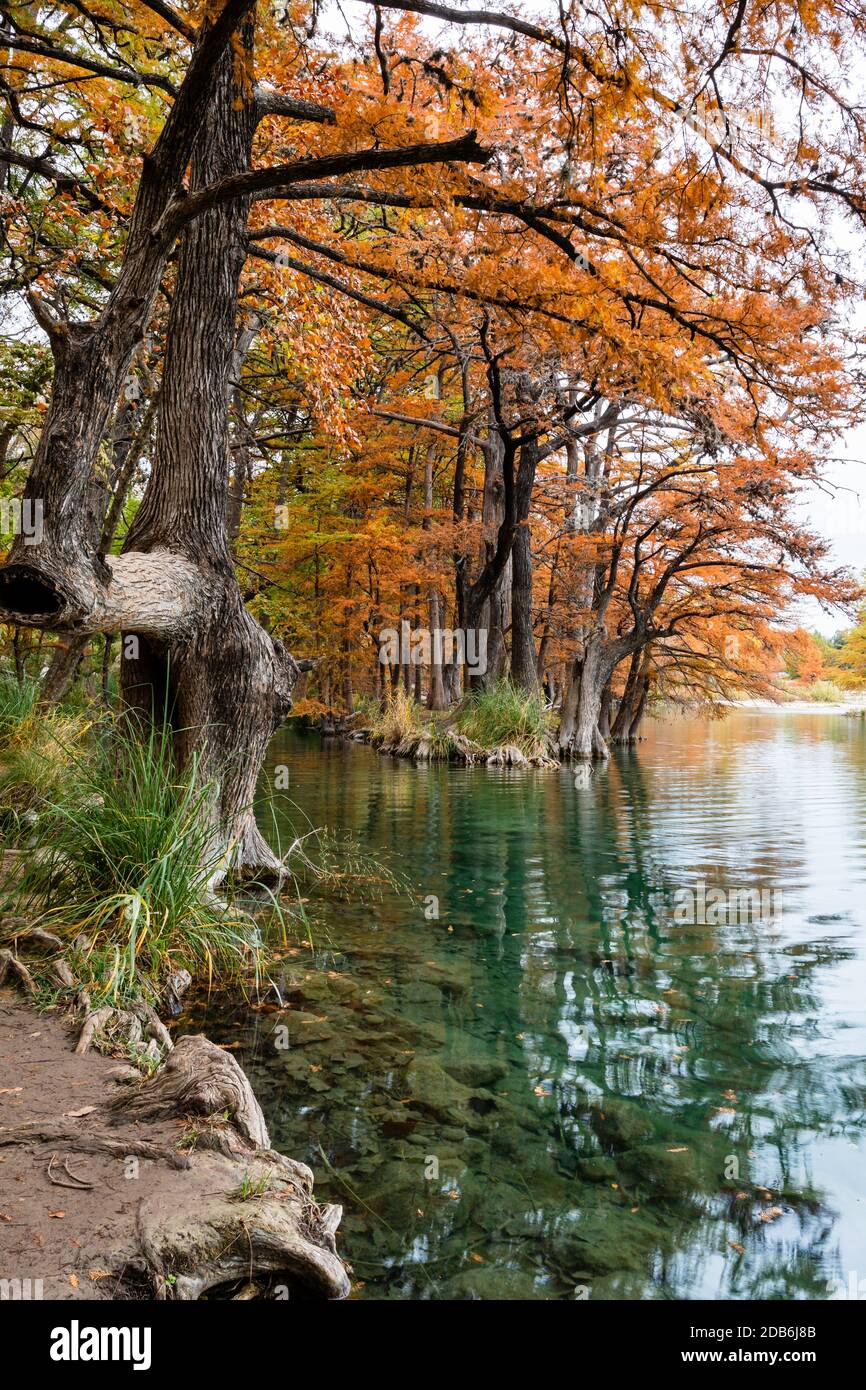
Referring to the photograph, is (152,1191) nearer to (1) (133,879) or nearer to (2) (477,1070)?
(2) (477,1070)

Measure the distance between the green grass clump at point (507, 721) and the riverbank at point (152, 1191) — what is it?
49.4 feet

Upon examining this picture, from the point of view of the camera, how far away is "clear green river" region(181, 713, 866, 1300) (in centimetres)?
262

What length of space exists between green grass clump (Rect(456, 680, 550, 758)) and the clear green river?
9.51m

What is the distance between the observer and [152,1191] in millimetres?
2416

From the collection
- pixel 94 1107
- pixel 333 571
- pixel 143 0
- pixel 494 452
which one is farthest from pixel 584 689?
pixel 94 1107

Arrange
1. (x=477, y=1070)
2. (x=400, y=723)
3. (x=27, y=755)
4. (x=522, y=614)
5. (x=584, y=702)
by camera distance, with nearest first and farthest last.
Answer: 1. (x=477, y=1070)
2. (x=27, y=755)
3. (x=522, y=614)
4. (x=400, y=723)
5. (x=584, y=702)

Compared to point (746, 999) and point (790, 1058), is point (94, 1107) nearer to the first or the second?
point (790, 1058)

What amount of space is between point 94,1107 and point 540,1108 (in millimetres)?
1657

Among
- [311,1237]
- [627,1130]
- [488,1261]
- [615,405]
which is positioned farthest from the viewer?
[615,405]

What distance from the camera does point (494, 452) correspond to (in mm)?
20047

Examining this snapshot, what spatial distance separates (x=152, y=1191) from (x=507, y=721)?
1582 cm

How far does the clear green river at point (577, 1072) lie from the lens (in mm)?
2619

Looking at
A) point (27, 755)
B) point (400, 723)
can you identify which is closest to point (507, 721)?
point (400, 723)

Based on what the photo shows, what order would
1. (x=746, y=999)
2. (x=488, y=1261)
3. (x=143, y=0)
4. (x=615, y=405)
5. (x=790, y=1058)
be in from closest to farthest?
(x=488, y=1261)
(x=790, y=1058)
(x=746, y=999)
(x=143, y=0)
(x=615, y=405)
